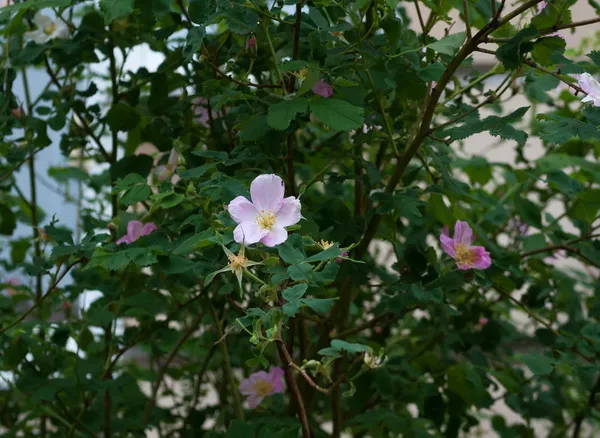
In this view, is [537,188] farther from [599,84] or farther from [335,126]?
[335,126]

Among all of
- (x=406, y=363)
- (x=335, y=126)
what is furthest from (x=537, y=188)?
(x=335, y=126)

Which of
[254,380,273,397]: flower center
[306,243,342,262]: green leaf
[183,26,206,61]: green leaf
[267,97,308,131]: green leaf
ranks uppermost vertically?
[183,26,206,61]: green leaf

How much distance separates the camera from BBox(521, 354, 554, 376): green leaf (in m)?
0.78

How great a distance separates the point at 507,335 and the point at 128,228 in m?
0.63

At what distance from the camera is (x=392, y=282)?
782mm

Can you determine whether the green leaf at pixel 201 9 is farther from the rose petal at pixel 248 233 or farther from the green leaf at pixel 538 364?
the green leaf at pixel 538 364

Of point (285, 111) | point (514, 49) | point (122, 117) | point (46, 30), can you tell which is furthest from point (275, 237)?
point (46, 30)

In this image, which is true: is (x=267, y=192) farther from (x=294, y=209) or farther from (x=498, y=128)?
(x=498, y=128)

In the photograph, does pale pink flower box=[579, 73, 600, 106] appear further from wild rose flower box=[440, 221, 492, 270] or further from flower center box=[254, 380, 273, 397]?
flower center box=[254, 380, 273, 397]

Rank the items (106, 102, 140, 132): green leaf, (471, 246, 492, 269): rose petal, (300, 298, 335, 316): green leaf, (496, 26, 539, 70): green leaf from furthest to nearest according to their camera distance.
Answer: (106, 102, 140, 132): green leaf → (471, 246, 492, 269): rose petal → (496, 26, 539, 70): green leaf → (300, 298, 335, 316): green leaf

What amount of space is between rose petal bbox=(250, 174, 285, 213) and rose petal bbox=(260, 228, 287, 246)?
0.03 m

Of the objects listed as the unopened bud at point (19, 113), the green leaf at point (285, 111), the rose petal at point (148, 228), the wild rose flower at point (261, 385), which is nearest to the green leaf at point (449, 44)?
the green leaf at point (285, 111)

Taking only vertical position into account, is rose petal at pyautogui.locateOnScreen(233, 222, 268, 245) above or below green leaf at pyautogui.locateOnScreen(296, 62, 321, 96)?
below

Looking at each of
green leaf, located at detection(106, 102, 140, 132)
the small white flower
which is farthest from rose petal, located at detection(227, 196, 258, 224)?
the small white flower
